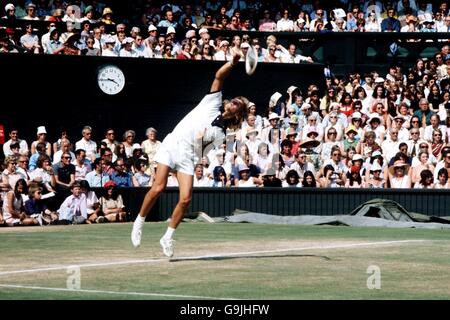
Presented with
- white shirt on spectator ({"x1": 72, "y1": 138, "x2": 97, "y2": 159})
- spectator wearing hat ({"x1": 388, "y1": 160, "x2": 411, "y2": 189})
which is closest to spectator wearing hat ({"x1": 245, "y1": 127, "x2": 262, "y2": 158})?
spectator wearing hat ({"x1": 388, "y1": 160, "x2": 411, "y2": 189})

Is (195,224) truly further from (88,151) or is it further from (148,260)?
(148,260)

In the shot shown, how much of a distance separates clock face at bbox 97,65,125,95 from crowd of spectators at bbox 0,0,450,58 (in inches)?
16.8

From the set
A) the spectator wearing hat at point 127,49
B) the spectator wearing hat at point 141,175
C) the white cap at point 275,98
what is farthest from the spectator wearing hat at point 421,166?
the spectator wearing hat at point 127,49

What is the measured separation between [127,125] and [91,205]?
5512 millimetres

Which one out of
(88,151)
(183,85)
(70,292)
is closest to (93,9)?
(183,85)

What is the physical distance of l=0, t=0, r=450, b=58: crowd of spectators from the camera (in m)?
26.1

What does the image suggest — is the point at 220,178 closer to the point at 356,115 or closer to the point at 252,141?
the point at 252,141

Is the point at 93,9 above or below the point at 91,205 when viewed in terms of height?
above

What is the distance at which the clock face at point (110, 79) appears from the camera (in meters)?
26.9

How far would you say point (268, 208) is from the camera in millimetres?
23000

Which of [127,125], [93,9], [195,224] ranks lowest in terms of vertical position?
[195,224]

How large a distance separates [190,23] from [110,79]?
113 inches

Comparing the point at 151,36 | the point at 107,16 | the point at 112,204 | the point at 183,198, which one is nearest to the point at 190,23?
the point at 151,36

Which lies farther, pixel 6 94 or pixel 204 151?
pixel 6 94
